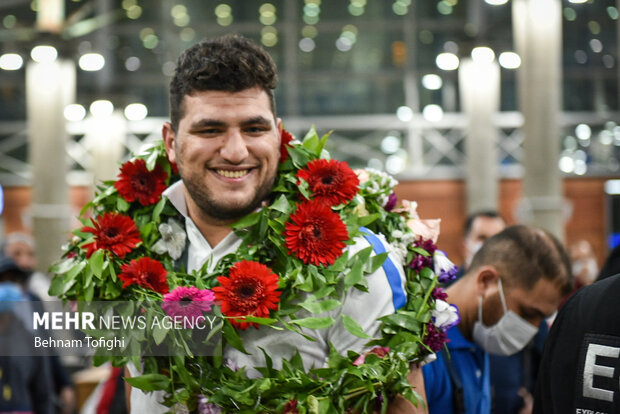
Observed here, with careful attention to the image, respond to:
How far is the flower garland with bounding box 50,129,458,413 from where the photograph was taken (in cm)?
223

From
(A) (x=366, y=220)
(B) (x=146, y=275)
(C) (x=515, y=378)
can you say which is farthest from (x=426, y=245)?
(C) (x=515, y=378)

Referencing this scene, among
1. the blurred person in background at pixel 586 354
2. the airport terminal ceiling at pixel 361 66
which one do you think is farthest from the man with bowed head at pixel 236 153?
the airport terminal ceiling at pixel 361 66

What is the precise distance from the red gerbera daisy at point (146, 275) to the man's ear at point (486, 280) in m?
1.23

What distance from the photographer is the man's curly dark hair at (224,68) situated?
2.37 m

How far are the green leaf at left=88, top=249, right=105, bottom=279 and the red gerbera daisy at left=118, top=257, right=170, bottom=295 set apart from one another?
2.7 inches

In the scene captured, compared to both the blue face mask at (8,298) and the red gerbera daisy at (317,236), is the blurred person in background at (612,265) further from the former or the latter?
the blue face mask at (8,298)

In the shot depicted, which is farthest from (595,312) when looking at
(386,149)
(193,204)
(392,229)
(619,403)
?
(386,149)

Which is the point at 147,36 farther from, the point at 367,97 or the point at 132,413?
the point at 132,413

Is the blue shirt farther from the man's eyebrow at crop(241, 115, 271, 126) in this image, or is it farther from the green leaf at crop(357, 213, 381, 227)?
the man's eyebrow at crop(241, 115, 271, 126)

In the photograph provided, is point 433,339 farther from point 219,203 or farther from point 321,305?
point 219,203

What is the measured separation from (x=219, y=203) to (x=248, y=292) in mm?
296

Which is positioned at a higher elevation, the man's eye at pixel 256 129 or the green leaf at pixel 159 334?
the man's eye at pixel 256 129

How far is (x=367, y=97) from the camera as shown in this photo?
699 inches

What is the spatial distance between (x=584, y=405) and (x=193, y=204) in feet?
4.41
